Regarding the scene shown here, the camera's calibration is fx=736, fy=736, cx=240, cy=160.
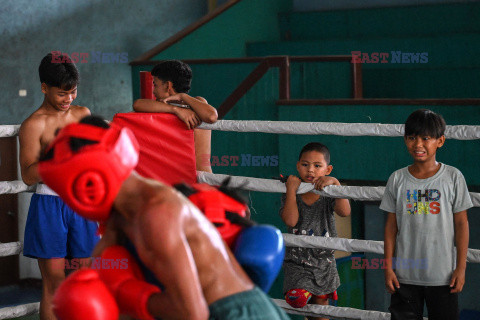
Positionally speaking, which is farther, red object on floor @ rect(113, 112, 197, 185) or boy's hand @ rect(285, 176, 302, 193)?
red object on floor @ rect(113, 112, 197, 185)

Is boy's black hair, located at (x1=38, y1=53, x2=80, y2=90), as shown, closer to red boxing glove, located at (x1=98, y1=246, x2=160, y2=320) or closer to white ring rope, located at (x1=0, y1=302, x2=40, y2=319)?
white ring rope, located at (x1=0, y1=302, x2=40, y2=319)

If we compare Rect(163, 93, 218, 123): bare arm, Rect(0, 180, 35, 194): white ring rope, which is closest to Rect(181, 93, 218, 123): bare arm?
Rect(163, 93, 218, 123): bare arm

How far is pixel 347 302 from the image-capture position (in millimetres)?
7418

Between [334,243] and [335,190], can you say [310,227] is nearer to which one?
[334,243]

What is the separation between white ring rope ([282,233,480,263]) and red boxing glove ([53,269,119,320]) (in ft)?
4.61

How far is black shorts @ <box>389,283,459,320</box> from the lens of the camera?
8.71 ft

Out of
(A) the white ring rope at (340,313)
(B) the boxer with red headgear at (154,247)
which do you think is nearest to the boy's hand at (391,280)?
(A) the white ring rope at (340,313)

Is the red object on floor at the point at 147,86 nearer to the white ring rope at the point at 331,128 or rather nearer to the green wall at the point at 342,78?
the white ring rope at the point at 331,128

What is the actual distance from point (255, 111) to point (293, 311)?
288cm

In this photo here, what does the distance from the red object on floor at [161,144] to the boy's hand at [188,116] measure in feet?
0.10

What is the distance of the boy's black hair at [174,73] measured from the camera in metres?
3.33

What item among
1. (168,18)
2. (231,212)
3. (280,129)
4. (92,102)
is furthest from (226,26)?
(231,212)

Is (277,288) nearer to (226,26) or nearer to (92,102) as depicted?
(92,102)

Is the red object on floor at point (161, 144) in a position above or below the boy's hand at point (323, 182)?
above
